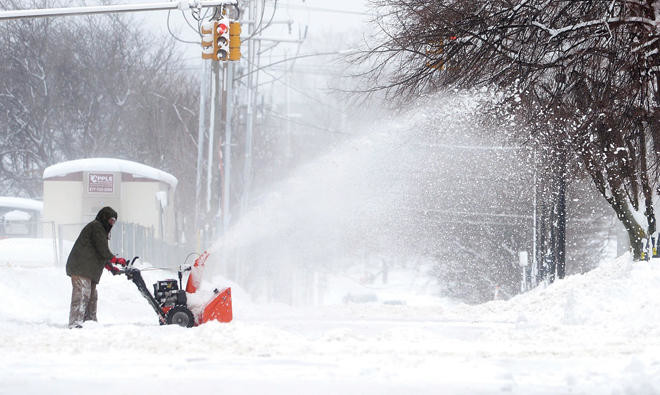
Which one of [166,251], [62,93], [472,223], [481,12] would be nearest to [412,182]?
[472,223]

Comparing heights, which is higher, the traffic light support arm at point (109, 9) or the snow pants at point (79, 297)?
the traffic light support arm at point (109, 9)

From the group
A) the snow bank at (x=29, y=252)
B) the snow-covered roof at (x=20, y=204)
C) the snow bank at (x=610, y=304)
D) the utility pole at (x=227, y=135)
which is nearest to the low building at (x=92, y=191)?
the utility pole at (x=227, y=135)

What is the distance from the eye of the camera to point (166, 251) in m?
31.3

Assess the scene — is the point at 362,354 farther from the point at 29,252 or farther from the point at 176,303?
the point at 29,252

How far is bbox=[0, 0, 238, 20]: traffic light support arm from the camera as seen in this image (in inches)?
572

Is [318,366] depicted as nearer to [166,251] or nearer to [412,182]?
[166,251]

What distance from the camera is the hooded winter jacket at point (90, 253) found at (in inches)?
442

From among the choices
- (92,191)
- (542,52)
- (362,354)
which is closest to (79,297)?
(362,354)

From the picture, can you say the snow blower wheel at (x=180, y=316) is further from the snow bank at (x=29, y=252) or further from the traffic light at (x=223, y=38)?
the snow bank at (x=29, y=252)

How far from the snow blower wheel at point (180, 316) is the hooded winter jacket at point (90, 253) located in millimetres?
1016

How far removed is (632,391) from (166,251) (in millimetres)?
A: 26059

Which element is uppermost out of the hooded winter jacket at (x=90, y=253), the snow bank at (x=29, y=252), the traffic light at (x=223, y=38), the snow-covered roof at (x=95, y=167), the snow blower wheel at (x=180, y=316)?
the traffic light at (x=223, y=38)

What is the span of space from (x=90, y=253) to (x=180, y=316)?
4.39ft

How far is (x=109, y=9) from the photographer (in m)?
14.8
